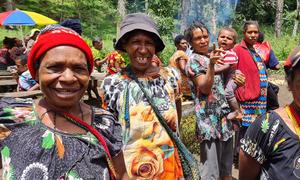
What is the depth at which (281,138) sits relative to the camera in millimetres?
1842

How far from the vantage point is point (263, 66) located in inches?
178

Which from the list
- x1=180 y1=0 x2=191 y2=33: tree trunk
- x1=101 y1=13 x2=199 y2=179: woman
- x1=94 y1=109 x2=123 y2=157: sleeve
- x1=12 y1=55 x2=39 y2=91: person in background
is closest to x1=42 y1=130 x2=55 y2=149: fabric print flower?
x1=94 y1=109 x2=123 y2=157: sleeve

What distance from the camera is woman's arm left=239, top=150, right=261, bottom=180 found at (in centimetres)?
198

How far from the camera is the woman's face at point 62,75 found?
1605 mm

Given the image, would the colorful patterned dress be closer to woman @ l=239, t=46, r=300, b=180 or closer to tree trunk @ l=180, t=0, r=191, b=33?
woman @ l=239, t=46, r=300, b=180

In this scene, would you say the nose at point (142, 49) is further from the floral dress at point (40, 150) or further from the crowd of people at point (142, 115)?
the floral dress at point (40, 150)

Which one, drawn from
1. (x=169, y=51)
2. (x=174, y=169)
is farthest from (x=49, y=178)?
(x=169, y=51)

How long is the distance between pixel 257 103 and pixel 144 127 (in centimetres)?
239

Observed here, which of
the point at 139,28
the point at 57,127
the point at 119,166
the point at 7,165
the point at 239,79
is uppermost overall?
the point at 139,28

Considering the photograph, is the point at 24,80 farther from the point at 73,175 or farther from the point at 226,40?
the point at 73,175

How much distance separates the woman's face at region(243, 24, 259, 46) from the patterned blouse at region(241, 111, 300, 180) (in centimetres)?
279

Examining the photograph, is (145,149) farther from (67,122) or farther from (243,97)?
(243,97)

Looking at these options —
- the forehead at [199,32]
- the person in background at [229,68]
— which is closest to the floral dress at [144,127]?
the forehead at [199,32]

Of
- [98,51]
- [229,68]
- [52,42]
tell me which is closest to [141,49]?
[52,42]
